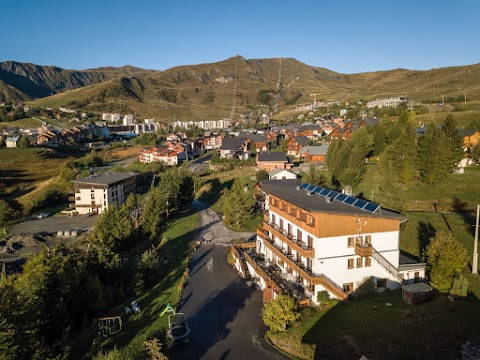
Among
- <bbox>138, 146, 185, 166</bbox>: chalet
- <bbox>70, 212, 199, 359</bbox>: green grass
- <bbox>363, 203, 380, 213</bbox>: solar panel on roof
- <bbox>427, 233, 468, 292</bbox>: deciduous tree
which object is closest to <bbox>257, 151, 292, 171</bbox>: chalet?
<bbox>138, 146, 185, 166</bbox>: chalet

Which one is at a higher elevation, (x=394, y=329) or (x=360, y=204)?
(x=360, y=204)

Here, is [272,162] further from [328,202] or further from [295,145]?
[328,202]

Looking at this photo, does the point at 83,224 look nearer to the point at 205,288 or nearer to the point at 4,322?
the point at 205,288

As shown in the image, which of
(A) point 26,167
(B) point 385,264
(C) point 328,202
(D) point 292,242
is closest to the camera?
(B) point 385,264

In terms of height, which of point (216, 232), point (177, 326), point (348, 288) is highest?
point (348, 288)

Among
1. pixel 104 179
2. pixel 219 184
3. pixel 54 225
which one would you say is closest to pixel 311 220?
pixel 54 225

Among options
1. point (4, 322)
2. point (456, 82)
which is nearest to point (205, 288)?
point (4, 322)

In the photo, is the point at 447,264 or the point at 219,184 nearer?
the point at 447,264
